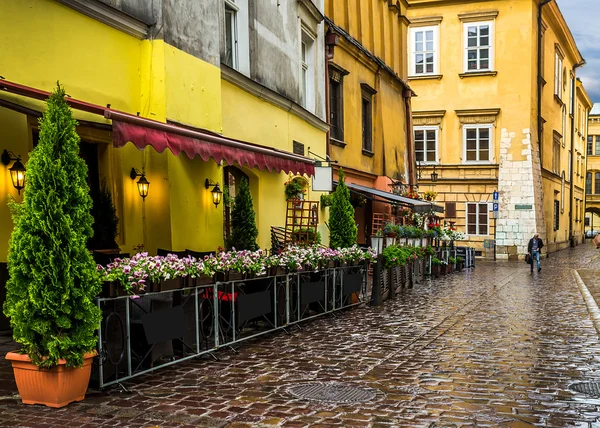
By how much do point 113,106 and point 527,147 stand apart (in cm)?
2783

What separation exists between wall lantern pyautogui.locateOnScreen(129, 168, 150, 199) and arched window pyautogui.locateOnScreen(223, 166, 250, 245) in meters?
3.36

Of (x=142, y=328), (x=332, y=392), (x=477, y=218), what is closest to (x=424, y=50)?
(x=477, y=218)

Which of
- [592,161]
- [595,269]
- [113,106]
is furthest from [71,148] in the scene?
[592,161]

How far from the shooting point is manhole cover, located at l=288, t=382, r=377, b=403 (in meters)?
6.45

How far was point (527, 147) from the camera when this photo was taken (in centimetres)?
3403

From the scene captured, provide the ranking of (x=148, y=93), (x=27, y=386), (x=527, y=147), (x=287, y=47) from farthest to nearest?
(x=527, y=147) < (x=287, y=47) < (x=148, y=93) < (x=27, y=386)

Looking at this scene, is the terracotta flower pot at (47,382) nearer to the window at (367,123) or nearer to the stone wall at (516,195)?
the window at (367,123)

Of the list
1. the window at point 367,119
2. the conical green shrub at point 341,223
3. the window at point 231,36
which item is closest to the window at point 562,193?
the window at point 367,119

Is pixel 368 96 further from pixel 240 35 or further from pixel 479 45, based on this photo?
pixel 479 45

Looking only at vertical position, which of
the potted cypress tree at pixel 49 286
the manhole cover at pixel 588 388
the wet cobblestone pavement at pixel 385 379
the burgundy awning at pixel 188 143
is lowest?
the manhole cover at pixel 588 388

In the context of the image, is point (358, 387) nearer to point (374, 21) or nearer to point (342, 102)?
point (342, 102)

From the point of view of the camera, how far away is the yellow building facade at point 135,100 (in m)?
8.86

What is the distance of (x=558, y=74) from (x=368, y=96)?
23648 millimetres

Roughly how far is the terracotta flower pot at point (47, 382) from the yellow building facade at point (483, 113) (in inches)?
1156
